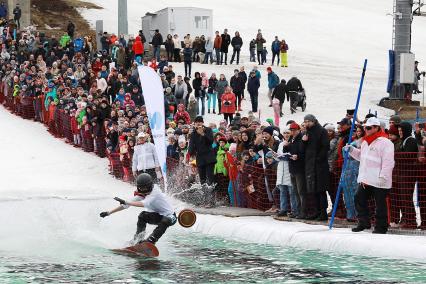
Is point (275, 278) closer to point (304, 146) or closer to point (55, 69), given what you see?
point (304, 146)

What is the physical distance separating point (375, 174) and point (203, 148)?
6.29m

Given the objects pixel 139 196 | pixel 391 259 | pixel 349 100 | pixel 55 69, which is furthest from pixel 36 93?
pixel 391 259

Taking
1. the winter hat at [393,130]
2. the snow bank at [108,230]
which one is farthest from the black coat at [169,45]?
the winter hat at [393,130]

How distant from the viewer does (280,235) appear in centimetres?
1616

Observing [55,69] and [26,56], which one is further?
[26,56]

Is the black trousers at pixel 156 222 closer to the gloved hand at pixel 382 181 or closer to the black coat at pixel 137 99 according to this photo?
the gloved hand at pixel 382 181

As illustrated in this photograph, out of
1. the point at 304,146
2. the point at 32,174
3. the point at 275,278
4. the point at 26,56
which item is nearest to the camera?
the point at 275,278

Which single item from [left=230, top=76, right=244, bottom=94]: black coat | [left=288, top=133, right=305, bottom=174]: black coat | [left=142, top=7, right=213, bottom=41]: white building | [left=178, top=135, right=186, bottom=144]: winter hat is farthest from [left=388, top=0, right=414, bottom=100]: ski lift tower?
[left=288, top=133, right=305, bottom=174]: black coat

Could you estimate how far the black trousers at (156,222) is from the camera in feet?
50.2

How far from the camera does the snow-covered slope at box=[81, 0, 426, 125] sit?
40844mm

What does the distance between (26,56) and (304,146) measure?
23.7 meters

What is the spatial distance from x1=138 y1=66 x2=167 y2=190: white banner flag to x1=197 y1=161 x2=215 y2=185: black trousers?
3.74 ft

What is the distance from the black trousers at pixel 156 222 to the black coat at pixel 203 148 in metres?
5.37

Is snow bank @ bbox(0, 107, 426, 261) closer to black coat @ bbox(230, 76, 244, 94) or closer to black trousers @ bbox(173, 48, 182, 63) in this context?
black coat @ bbox(230, 76, 244, 94)
